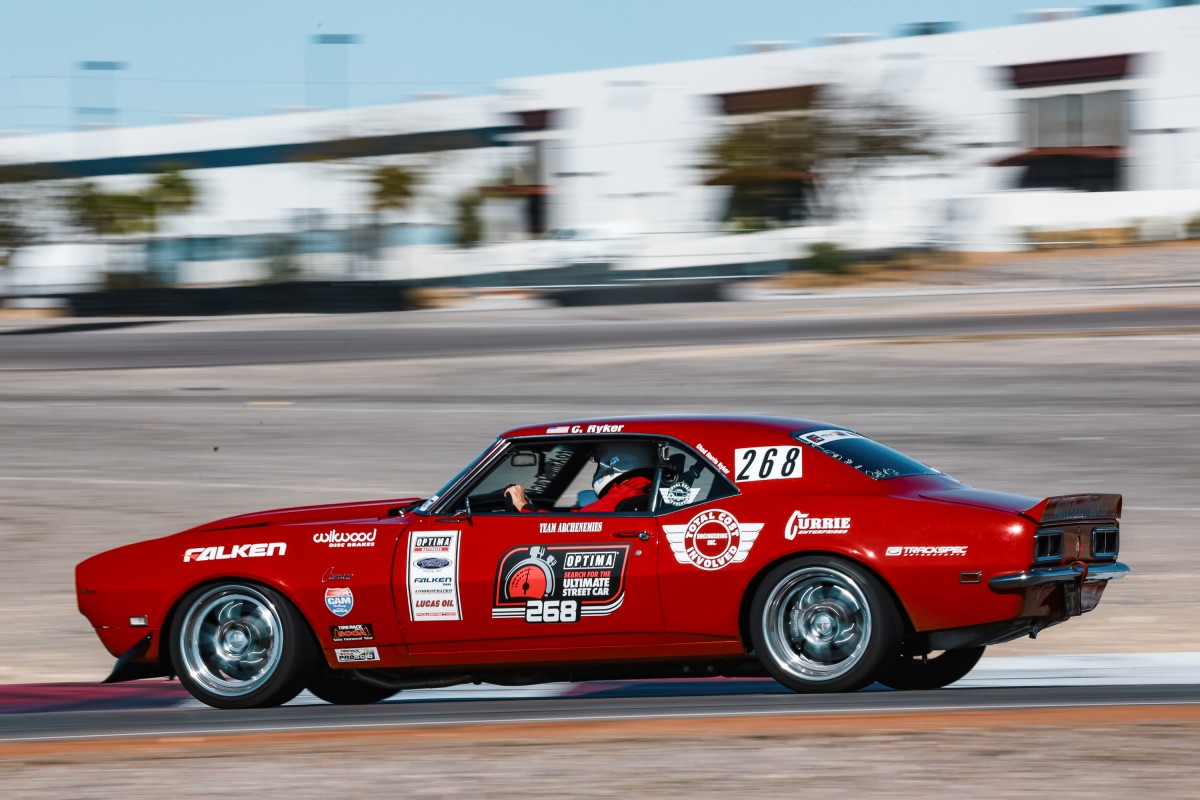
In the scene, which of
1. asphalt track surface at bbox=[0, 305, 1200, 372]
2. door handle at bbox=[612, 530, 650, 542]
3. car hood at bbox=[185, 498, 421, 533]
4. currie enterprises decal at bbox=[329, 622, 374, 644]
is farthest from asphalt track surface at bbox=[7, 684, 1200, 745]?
asphalt track surface at bbox=[0, 305, 1200, 372]

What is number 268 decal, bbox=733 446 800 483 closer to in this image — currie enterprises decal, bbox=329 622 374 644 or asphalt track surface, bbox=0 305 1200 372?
currie enterprises decal, bbox=329 622 374 644

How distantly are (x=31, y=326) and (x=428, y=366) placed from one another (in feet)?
49.1

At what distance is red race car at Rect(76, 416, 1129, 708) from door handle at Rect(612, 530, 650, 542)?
0.01 meters

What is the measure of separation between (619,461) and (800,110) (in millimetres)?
61719

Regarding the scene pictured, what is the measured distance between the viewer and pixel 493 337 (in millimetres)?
30859

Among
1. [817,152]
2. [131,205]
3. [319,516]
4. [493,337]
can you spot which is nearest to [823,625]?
[319,516]

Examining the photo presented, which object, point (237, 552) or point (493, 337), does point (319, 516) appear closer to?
point (237, 552)

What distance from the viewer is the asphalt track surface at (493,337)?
28.2m

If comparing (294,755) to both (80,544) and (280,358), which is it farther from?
(280,358)

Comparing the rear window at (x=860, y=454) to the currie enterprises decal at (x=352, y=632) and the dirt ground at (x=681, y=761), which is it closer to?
the dirt ground at (x=681, y=761)

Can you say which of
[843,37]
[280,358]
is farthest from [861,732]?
[843,37]

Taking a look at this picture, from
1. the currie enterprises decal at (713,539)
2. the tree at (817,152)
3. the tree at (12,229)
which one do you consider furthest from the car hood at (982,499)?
the tree at (12,229)

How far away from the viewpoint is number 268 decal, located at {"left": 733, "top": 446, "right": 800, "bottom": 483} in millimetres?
6773

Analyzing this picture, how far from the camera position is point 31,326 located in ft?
123
